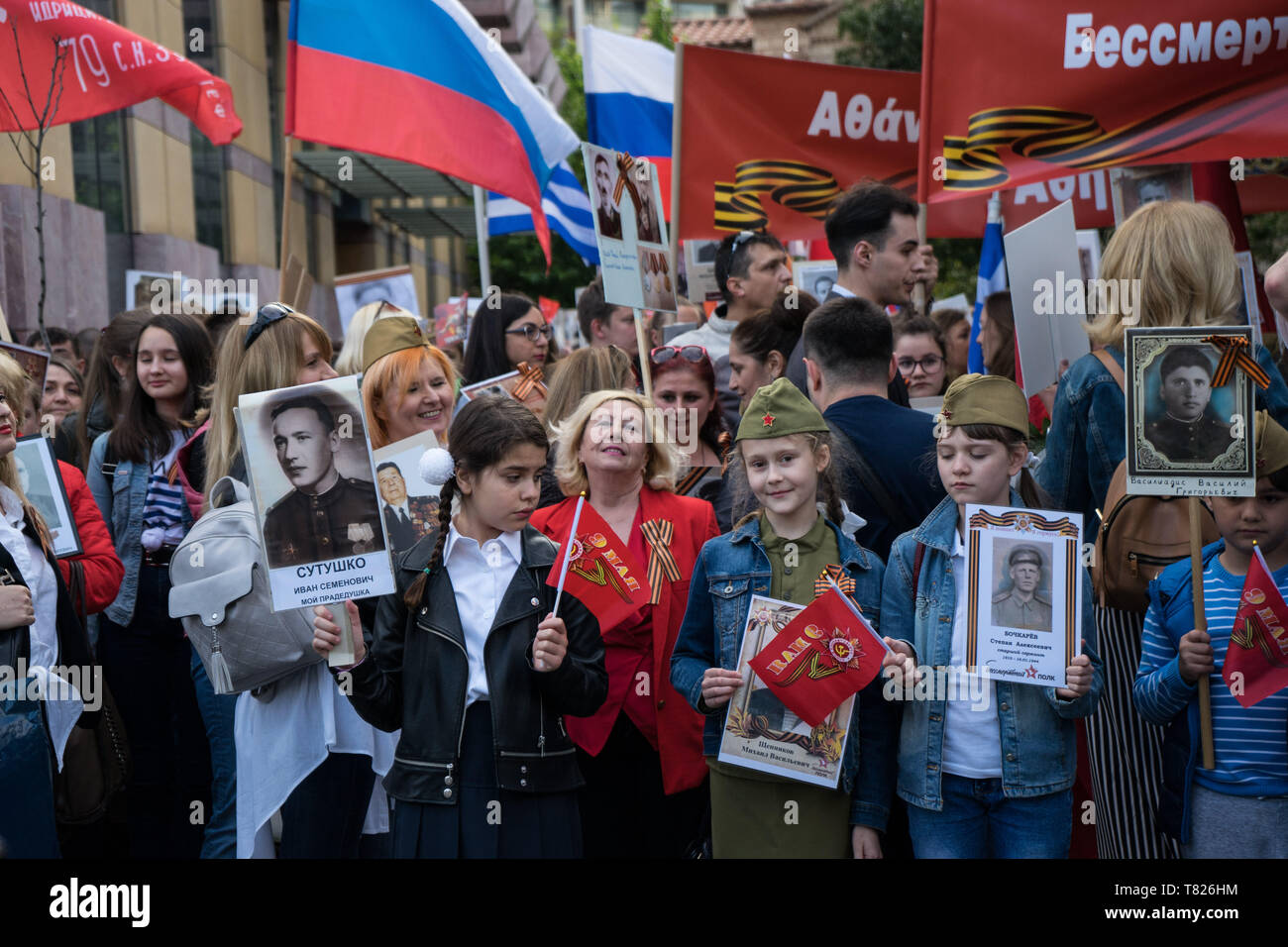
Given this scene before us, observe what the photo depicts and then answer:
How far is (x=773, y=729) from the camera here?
3.86m

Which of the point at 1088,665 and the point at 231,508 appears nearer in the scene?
the point at 1088,665

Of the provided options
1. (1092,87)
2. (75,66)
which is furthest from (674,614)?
(75,66)

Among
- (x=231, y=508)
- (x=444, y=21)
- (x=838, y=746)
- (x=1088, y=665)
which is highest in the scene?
(x=444, y=21)

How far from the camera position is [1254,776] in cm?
374

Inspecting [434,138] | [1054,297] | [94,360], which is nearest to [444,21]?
[434,138]

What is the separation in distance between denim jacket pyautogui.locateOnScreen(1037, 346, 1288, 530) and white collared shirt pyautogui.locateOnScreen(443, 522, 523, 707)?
5.71ft

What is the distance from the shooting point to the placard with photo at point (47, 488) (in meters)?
4.58

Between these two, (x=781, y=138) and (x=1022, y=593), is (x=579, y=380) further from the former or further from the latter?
(x=781, y=138)

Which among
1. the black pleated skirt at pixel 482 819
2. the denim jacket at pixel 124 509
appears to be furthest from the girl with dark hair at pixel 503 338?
the black pleated skirt at pixel 482 819

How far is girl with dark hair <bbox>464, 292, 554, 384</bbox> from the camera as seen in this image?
7.20m

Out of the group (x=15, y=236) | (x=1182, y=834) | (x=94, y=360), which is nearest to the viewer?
(x=1182, y=834)

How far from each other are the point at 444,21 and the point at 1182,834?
19.2 feet

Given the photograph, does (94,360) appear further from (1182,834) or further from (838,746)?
(1182,834)

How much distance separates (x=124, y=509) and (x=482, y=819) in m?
2.38
